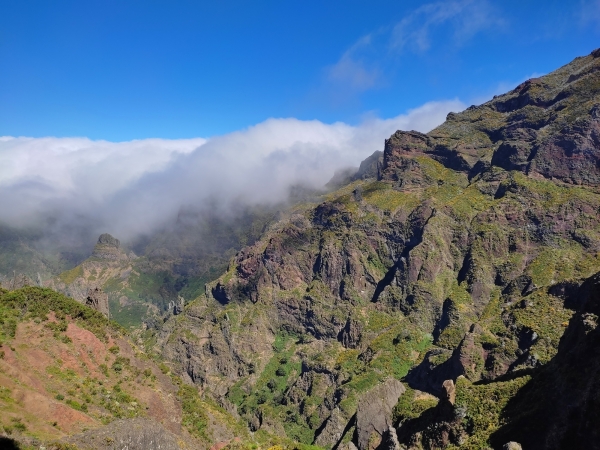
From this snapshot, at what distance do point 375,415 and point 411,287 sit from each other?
7468cm

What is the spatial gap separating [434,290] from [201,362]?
288ft

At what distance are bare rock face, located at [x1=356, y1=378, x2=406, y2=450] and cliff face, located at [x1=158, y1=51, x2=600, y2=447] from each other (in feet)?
23.0

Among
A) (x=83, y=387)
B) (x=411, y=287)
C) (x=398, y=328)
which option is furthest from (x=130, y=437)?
(x=411, y=287)

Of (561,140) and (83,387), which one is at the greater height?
(561,140)

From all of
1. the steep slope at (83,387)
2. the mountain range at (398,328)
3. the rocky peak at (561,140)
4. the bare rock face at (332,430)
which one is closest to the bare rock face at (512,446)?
the mountain range at (398,328)

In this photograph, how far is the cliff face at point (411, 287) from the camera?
122388 millimetres

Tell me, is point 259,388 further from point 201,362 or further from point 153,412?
point 153,412

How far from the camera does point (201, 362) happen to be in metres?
157

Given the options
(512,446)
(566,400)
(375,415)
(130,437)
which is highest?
(130,437)

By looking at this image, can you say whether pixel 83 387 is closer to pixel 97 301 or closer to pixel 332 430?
pixel 97 301

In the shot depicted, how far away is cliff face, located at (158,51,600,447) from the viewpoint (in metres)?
122

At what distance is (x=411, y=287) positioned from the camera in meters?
161

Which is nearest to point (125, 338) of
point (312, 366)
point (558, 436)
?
point (558, 436)

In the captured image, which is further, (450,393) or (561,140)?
(561,140)
